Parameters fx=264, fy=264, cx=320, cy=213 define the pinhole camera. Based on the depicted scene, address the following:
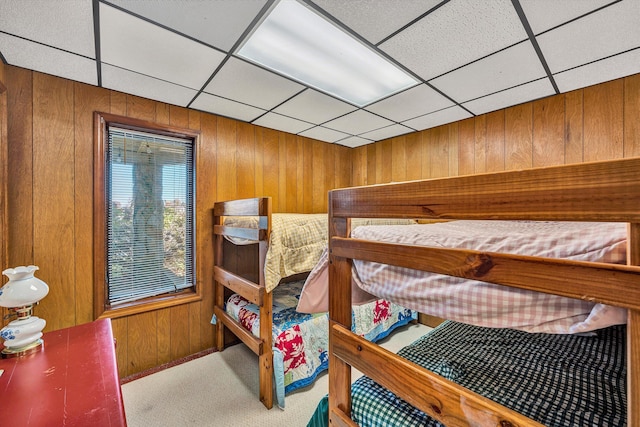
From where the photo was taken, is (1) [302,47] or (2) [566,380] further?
(1) [302,47]

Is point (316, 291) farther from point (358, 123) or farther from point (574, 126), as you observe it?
point (574, 126)

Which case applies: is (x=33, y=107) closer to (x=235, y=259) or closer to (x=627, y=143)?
(x=235, y=259)

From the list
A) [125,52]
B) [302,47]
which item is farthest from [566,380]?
[125,52]

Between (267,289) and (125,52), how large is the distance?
166 centimetres

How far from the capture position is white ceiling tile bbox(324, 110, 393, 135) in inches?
101

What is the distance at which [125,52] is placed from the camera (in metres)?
1.55

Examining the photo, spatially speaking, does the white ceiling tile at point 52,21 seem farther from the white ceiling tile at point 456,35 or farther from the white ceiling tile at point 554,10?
the white ceiling tile at point 554,10

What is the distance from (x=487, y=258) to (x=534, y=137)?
7.60 ft

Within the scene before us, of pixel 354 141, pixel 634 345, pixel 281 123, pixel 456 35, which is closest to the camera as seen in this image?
pixel 634 345

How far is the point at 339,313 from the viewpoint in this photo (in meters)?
1.08

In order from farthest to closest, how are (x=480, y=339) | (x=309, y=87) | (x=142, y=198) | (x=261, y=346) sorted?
(x=142, y=198)
(x=309, y=87)
(x=261, y=346)
(x=480, y=339)

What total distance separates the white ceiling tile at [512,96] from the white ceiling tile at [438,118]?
10 centimetres

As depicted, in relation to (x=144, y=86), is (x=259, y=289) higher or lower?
lower

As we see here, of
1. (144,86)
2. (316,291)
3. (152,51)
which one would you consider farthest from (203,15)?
(316,291)
